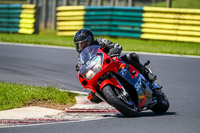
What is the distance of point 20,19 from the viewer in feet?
67.1

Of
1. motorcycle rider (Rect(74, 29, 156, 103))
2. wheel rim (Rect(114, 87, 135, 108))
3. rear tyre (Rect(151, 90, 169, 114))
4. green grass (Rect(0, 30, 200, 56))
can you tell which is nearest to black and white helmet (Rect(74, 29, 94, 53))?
motorcycle rider (Rect(74, 29, 156, 103))

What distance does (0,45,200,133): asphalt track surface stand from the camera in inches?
251

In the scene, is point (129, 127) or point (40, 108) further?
point (40, 108)

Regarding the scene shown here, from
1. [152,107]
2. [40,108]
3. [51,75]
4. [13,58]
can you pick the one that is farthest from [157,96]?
[13,58]

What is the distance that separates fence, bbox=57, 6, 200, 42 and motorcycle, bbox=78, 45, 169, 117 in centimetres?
930

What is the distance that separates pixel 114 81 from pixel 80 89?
10.3ft

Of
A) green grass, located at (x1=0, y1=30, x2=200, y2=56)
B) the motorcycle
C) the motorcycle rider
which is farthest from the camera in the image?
green grass, located at (x1=0, y1=30, x2=200, y2=56)

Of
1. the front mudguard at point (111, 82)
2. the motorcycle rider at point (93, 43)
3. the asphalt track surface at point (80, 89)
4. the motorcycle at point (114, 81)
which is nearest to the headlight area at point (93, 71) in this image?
the motorcycle at point (114, 81)

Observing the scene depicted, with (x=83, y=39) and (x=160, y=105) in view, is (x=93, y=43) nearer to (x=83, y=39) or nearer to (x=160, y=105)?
(x=83, y=39)

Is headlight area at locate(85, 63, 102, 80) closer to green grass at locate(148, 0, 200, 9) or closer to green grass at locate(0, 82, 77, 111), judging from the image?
green grass at locate(0, 82, 77, 111)

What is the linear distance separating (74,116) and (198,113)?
2058 millimetres

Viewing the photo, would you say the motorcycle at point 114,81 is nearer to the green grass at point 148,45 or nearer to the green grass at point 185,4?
the green grass at point 148,45

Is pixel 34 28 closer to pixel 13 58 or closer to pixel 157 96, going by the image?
pixel 13 58

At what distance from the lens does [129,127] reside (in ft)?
21.0
